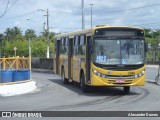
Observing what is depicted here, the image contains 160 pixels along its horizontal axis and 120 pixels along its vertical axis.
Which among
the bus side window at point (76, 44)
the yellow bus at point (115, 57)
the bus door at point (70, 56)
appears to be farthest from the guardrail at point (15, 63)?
the yellow bus at point (115, 57)

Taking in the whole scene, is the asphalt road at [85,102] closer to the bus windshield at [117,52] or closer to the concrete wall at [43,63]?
the bus windshield at [117,52]

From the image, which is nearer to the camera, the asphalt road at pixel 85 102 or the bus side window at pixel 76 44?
the asphalt road at pixel 85 102

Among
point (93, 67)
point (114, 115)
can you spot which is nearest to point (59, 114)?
point (114, 115)

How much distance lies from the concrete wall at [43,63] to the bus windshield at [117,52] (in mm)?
26803

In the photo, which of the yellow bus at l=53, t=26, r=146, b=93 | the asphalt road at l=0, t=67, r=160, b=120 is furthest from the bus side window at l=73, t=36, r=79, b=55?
the asphalt road at l=0, t=67, r=160, b=120

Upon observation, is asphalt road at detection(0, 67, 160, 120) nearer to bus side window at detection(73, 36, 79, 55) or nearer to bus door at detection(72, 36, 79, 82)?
bus door at detection(72, 36, 79, 82)

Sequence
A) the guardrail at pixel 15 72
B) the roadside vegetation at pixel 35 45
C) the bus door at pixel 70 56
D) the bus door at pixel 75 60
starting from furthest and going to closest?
the roadside vegetation at pixel 35 45, the bus door at pixel 70 56, the guardrail at pixel 15 72, the bus door at pixel 75 60

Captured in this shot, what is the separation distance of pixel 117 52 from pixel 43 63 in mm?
30147

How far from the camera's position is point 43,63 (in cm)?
4950

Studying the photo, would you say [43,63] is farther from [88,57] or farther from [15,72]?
[88,57]

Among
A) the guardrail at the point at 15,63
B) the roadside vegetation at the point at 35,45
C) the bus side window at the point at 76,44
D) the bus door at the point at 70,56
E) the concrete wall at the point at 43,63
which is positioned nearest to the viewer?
the bus side window at the point at 76,44

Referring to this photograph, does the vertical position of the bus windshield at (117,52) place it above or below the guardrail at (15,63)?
above

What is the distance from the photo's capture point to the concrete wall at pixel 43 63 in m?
47.0

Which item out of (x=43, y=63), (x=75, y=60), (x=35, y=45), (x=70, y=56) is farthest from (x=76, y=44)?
(x=35, y=45)
